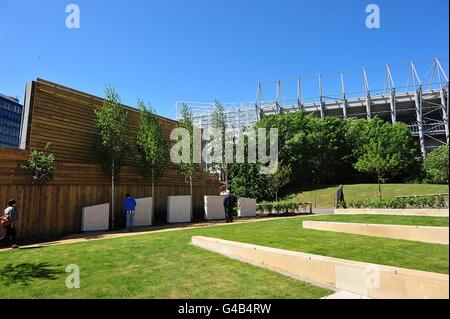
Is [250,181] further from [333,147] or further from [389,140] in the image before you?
[389,140]

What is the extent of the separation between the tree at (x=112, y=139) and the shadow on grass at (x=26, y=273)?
28.7ft

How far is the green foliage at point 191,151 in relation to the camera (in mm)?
21219

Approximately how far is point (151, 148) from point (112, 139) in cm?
247

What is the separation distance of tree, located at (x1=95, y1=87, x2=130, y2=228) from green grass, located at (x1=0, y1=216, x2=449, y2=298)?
304 inches

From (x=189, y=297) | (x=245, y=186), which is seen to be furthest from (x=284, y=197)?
(x=189, y=297)

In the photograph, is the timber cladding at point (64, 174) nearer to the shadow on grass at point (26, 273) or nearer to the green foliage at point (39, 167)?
the green foliage at point (39, 167)

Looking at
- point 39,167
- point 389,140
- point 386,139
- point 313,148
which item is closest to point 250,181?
point 313,148

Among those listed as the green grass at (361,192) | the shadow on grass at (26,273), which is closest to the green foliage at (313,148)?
the green grass at (361,192)

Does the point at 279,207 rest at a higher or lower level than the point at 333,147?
lower

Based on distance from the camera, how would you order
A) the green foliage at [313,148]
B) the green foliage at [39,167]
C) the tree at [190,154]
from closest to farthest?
1. the green foliage at [39,167]
2. the tree at [190,154]
3. the green foliage at [313,148]

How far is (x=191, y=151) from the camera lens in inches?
859

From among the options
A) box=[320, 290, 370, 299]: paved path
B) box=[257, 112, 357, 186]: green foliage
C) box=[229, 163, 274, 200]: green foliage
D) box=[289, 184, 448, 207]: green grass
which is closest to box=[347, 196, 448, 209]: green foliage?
box=[320, 290, 370, 299]: paved path

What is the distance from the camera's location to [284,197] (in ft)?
145

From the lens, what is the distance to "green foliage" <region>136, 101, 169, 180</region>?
1880cm
